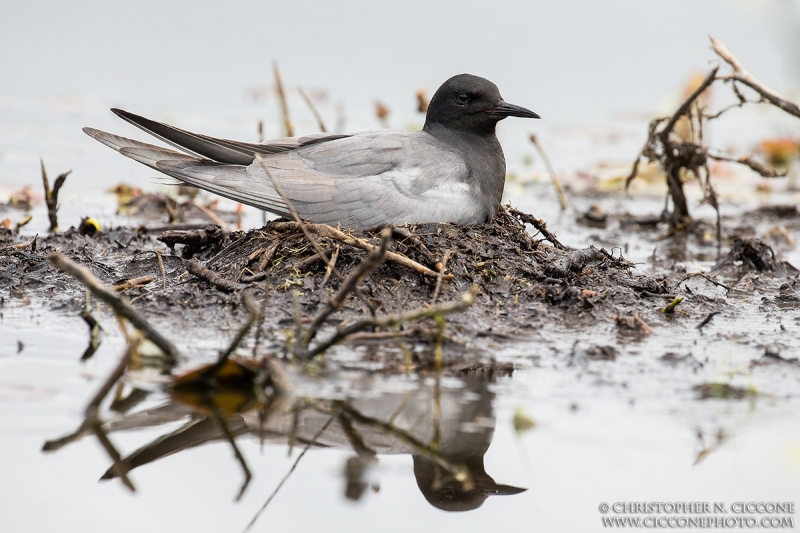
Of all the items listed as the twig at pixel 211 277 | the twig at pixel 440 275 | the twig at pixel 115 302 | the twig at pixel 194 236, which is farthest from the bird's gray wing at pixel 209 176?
the twig at pixel 115 302

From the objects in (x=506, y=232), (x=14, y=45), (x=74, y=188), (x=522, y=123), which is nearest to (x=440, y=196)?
(x=506, y=232)

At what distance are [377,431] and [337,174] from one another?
101 inches

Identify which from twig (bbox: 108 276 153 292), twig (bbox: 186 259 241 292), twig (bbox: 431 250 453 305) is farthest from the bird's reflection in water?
twig (bbox: 108 276 153 292)

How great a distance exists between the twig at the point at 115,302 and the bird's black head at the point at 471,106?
3092 millimetres

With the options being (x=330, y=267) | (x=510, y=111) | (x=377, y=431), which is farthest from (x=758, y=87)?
(x=377, y=431)

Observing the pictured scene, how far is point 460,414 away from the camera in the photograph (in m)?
4.15

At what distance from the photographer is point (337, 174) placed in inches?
244

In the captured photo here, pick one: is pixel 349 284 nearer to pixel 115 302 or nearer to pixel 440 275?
pixel 115 302

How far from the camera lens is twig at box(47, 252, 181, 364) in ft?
12.8

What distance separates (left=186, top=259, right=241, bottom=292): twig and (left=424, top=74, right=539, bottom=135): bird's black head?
80.5 inches

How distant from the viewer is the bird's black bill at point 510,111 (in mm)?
6656

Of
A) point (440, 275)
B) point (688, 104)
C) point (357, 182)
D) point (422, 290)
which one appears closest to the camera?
point (440, 275)

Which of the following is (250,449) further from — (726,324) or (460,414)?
(726,324)

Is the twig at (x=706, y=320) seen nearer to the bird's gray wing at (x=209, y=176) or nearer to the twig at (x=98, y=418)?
the bird's gray wing at (x=209, y=176)
